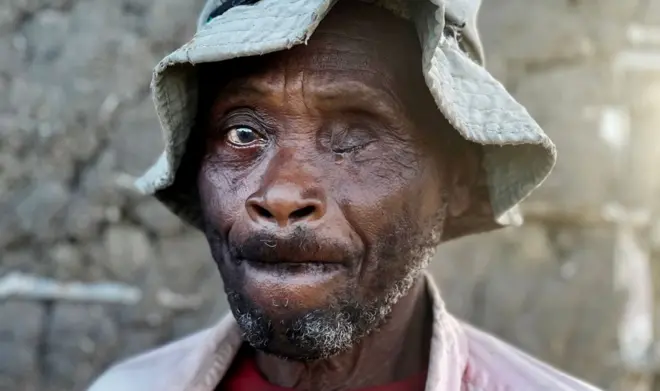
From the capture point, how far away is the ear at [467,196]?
1.19 m

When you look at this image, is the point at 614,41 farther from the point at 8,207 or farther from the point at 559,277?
the point at 8,207

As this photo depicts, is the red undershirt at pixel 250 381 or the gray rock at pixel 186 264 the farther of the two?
the gray rock at pixel 186 264

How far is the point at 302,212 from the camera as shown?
971mm

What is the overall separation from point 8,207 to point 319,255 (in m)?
1.05

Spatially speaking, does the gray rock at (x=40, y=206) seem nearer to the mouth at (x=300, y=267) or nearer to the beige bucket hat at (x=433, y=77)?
the beige bucket hat at (x=433, y=77)

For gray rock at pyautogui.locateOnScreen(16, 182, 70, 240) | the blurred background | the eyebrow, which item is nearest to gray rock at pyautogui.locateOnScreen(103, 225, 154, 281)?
the blurred background

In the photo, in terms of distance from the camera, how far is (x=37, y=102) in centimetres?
175

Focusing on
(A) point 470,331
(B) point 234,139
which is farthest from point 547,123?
(B) point 234,139

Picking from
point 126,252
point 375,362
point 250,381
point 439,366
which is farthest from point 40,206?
point 439,366

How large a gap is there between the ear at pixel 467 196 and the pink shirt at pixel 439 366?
0.11 m

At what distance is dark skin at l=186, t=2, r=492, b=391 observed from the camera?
3.22 ft

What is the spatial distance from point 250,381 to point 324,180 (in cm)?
41

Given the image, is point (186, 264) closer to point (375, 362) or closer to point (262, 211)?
point (375, 362)

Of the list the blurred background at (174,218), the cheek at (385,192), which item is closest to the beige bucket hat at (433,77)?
the cheek at (385,192)
